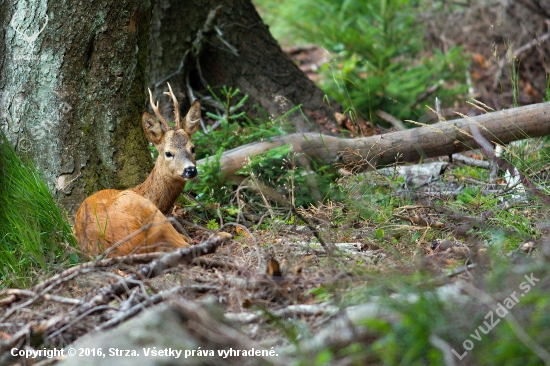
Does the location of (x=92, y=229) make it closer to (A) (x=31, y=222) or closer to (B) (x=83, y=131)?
(A) (x=31, y=222)

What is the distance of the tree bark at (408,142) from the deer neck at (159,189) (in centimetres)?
59

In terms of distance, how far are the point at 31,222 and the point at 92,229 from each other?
1.44 ft

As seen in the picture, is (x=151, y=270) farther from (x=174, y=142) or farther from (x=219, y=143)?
(x=219, y=143)

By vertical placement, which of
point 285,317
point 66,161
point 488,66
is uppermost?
point 66,161

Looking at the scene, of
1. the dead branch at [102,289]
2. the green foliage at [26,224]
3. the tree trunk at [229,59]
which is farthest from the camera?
the tree trunk at [229,59]

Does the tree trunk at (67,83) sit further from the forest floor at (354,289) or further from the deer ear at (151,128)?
the forest floor at (354,289)

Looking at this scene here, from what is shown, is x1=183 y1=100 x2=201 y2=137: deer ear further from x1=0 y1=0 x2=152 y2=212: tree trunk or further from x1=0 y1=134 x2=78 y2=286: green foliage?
x1=0 y1=134 x2=78 y2=286: green foliage

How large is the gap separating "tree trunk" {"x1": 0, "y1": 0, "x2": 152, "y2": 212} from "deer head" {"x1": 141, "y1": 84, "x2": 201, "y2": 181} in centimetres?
31

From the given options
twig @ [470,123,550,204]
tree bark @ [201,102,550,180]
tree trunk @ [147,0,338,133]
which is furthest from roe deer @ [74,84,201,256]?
twig @ [470,123,550,204]

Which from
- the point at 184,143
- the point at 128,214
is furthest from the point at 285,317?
the point at 184,143

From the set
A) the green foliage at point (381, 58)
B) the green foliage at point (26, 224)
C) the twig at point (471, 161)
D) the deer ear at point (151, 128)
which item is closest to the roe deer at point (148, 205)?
the deer ear at point (151, 128)

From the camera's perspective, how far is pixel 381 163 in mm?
6043

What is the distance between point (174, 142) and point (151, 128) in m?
0.23

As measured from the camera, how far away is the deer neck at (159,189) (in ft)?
17.4
